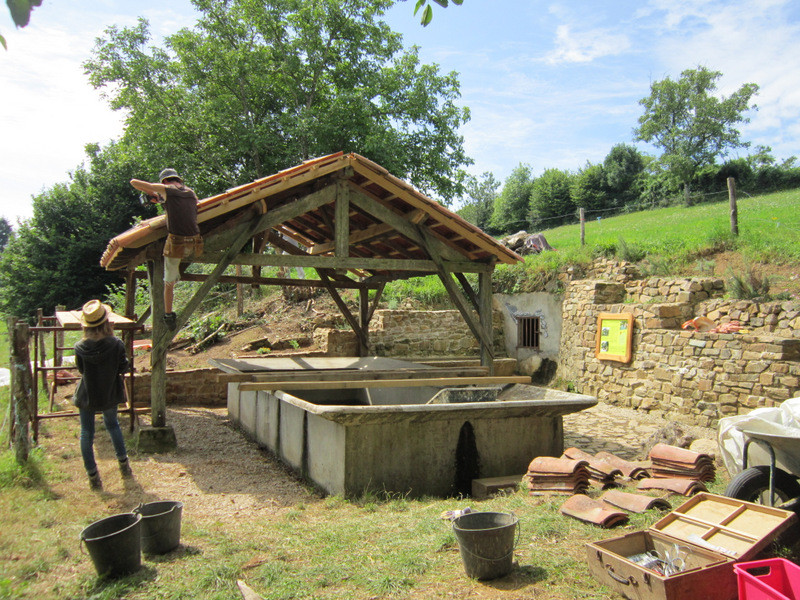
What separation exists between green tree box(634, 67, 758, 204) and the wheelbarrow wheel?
4147 cm

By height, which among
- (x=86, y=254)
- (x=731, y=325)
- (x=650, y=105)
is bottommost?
(x=731, y=325)

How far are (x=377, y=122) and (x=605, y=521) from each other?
1752 cm

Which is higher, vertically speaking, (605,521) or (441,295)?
(441,295)

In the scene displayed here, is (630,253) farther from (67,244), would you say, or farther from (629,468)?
(67,244)

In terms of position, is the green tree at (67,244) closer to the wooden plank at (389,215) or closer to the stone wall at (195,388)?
the stone wall at (195,388)

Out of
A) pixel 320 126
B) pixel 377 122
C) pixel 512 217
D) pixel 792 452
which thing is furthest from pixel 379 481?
pixel 512 217

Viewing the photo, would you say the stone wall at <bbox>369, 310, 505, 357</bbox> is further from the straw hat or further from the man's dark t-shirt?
the straw hat

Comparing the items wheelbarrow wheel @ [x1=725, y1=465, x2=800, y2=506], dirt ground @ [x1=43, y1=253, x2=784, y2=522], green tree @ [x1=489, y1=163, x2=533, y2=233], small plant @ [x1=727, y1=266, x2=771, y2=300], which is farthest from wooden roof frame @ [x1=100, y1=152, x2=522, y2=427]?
green tree @ [x1=489, y1=163, x2=533, y2=233]

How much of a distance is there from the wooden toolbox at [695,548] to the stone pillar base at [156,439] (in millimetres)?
5292

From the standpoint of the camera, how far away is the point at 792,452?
3658mm

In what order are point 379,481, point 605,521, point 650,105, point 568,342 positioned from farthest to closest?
point 650,105 < point 568,342 < point 379,481 < point 605,521

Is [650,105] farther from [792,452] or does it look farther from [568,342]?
[792,452]

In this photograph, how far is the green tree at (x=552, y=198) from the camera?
43.2 meters

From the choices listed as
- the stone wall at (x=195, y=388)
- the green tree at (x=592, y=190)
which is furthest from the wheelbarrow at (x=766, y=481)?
the green tree at (x=592, y=190)
